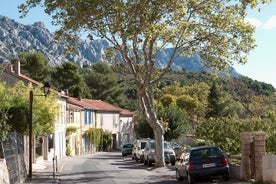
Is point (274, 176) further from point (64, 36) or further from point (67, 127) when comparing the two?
point (67, 127)

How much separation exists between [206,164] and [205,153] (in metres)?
0.51

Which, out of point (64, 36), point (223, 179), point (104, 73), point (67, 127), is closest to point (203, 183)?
point (223, 179)

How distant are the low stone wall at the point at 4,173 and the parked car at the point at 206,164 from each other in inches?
273

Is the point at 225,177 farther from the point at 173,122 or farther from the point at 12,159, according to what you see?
the point at 173,122

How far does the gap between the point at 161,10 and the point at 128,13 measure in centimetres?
192

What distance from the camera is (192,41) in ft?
104

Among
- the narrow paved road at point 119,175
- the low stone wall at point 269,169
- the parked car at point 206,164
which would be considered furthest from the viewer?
the narrow paved road at point 119,175

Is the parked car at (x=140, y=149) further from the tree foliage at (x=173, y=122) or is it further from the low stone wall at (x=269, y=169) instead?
the low stone wall at (x=269, y=169)

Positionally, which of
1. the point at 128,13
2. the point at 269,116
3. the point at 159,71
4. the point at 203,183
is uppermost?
the point at 128,13

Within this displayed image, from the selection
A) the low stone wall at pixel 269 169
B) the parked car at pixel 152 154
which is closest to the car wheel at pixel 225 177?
the low stone wall at pixel 269 169

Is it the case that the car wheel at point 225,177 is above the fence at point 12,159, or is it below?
below

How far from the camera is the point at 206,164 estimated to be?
1992 centimetres

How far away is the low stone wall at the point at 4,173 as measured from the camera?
17.4 metres

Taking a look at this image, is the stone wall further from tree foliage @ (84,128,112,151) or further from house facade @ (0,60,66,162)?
tree foliage @ (84,128,112,151)
